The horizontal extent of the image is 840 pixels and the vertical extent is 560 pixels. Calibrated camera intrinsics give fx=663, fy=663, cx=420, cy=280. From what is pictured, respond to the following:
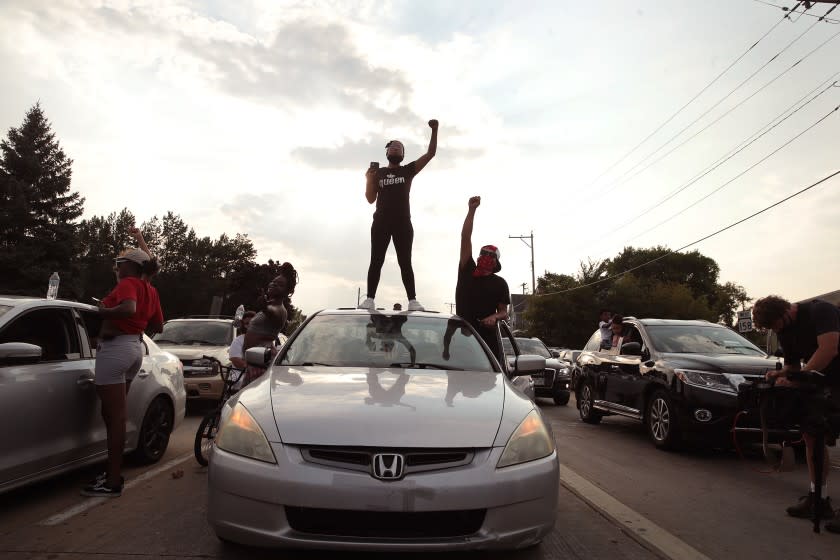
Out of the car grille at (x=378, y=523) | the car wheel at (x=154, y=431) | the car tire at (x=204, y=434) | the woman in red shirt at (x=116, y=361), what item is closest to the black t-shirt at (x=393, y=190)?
the car tire at (x=204, y=434)

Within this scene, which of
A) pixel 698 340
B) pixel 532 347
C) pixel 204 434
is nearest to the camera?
pixel 204 434

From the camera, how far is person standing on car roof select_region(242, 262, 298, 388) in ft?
20.2

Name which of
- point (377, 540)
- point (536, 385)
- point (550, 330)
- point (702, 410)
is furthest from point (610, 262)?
point (377, 540)

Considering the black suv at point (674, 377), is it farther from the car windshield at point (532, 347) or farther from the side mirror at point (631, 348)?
the car windshield at point (532, 347)

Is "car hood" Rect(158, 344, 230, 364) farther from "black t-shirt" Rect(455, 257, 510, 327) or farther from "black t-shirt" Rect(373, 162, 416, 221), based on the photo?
"black t-shirt" Rect(455, 257, 510, 327)

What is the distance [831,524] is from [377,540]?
338cm

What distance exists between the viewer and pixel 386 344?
4.45m

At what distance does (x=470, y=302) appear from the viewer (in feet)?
21.4

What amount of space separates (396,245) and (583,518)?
3.39 m

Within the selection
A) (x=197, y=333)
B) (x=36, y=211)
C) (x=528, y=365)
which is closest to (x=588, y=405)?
(x=528, y=365)

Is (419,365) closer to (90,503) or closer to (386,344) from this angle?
(386,344)

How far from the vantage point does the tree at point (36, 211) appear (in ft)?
134

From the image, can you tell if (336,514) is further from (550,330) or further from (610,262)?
(610,262)

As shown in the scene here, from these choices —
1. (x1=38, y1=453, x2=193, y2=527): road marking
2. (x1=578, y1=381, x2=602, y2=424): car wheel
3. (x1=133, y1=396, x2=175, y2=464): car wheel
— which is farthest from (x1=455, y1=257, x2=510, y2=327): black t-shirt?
(x1=578, y1=381, x2=602, y2=424): car wheel
